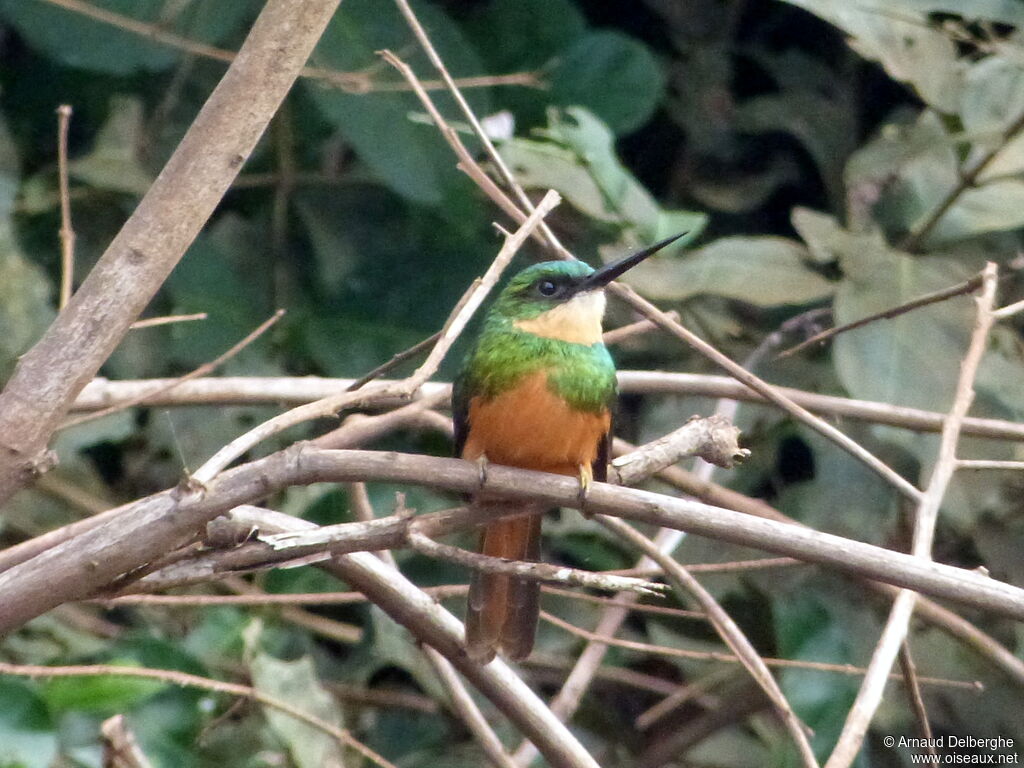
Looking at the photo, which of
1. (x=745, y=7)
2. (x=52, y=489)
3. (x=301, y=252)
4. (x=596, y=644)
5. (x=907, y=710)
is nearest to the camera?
(x=596, y=644)

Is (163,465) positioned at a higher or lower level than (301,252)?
lower

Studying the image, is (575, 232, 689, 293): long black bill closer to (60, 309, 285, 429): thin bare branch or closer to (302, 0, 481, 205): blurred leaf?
(60, 309, 285, 429): thin bare branch

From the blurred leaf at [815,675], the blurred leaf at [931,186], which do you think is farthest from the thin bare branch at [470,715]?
the blurred leaf at [931,186]

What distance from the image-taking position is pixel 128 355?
2652 millimetres

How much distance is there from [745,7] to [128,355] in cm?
184

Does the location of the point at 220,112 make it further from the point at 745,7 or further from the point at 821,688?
the point at 745,7

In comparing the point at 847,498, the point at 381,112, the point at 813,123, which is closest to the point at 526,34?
the point at 381,112

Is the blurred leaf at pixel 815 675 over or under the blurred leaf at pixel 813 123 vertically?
under

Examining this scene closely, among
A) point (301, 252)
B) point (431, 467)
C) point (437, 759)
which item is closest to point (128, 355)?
point (301, 252)

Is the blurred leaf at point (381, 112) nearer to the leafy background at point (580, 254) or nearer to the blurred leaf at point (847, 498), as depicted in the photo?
the leafy background at point (580, 254)

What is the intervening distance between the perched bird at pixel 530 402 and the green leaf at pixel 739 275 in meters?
0.33

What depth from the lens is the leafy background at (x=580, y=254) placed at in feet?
7.32

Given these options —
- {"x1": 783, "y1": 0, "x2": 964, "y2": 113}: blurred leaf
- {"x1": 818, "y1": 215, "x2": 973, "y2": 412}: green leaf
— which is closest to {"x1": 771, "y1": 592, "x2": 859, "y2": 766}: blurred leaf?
{"x1": 818, "y1": 215, "x2": 973, "y2": 412}: green leaf

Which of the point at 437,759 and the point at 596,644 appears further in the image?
the point at 437,759
